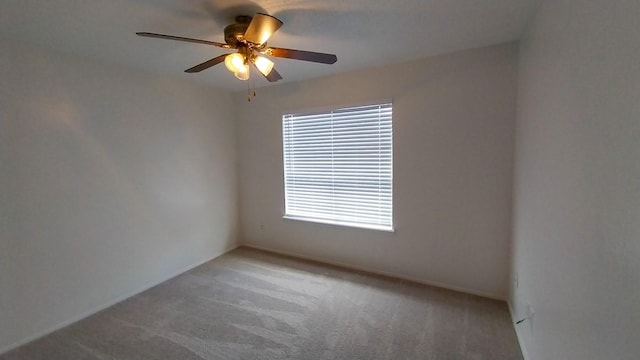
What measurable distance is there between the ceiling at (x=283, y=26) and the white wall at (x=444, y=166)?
0.94 feet

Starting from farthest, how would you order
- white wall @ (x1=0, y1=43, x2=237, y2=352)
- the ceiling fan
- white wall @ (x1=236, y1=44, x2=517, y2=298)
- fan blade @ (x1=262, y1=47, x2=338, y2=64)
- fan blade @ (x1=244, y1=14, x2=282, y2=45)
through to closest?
white wall @ (x1=236, y1=44, x2=517, y2=298), white wall @ (x1=0, y1=43, x2=237, y2=352), fan blade @ (x1=262, y1=47, x2=338, y2=64), the ceiling fan, fan blade @ (x1=244, y1=14, x2=282, y2=45)

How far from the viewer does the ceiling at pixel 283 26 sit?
66.2 inches

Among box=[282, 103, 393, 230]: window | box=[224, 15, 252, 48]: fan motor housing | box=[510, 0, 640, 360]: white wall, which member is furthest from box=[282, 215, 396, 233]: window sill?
box=[224, 15, 252, 48]: fan motor housing

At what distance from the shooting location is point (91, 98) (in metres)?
2.48

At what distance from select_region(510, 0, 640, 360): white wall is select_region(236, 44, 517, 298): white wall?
62cm

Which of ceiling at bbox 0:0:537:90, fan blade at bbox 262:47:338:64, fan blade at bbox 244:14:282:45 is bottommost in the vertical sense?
fan blade at bbox 262:47:338:64

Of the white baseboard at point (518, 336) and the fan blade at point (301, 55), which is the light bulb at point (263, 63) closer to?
the fan blade at point (301, 55)

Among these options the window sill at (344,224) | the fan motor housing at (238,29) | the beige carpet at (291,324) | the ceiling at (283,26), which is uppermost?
the ceiling at (283,26)

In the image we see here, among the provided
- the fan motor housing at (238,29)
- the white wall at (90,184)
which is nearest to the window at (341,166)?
the white wall at (90,184)

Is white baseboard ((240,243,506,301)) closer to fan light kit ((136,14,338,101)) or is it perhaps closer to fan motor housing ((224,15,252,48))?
fan light kit ((136,14,338,101))

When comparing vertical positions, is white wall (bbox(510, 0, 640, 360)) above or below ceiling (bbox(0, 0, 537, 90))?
below

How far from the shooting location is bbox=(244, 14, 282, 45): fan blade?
1.53m

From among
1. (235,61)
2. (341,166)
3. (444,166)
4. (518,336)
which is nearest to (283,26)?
(235,61)

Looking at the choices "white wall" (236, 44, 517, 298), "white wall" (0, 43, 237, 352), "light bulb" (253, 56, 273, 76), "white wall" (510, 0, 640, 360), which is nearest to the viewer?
"white wall" (510, 0, 640, 360)
